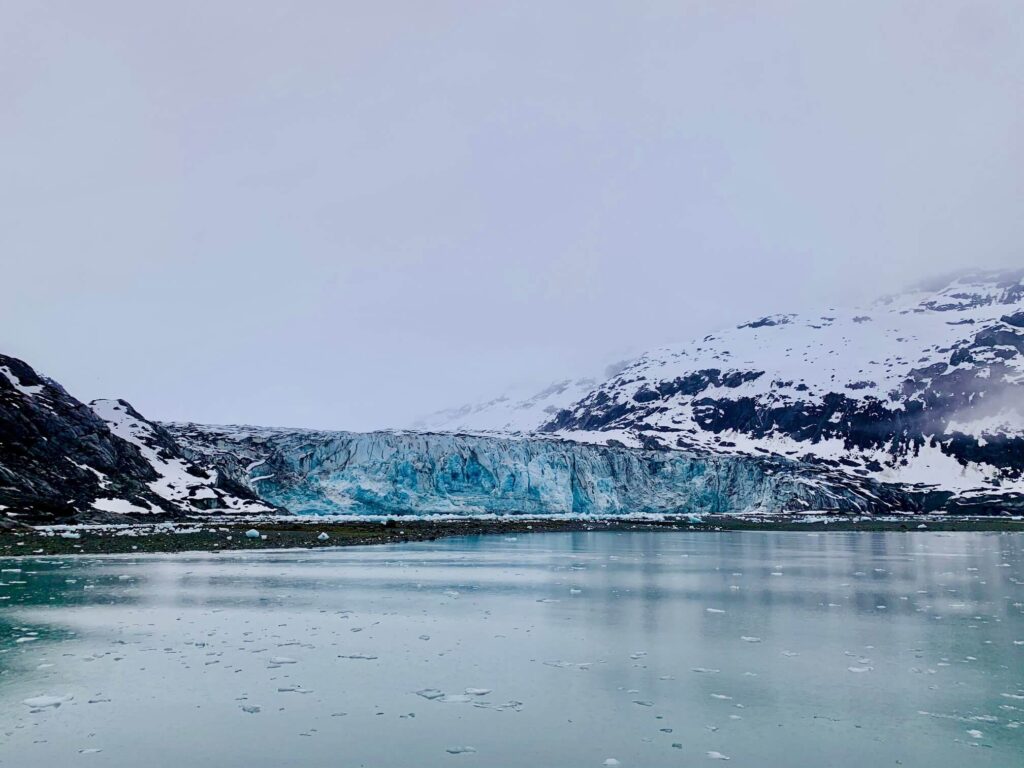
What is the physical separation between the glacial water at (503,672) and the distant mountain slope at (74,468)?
2196cm

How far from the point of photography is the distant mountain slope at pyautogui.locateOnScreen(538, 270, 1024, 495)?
111 metres

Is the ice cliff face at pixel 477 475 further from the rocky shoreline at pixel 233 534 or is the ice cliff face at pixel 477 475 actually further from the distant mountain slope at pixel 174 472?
the rocky shoreline at pixel 233 534

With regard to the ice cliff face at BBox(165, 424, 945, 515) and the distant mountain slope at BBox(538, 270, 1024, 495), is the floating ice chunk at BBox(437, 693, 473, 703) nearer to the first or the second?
the ice cliff face at BBox(165, 424, 945, 515)

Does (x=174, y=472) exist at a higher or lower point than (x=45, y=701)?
higher

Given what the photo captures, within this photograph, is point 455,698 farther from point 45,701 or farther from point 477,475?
point 477,475

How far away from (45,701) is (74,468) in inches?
1545

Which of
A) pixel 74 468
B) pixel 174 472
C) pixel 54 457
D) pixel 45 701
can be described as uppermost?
pixel 54 457

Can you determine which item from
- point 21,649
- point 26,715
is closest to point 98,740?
point 26,715

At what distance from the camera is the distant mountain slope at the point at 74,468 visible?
123 ft

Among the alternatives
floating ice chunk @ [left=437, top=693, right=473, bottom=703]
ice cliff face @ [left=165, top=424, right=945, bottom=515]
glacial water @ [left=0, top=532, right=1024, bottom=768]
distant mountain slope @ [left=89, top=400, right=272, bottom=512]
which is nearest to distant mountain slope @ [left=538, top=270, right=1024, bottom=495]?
ice cliff face @ [left=165, top=424, right=945, bottom=515]

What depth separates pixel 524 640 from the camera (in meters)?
11.3

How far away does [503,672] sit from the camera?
9.34 metres

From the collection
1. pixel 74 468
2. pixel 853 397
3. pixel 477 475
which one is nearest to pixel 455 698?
pixel 74 468

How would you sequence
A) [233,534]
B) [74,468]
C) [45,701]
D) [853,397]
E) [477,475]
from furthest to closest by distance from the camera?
[853,397], [477,475], [74,468], [233,534], [45,701]
